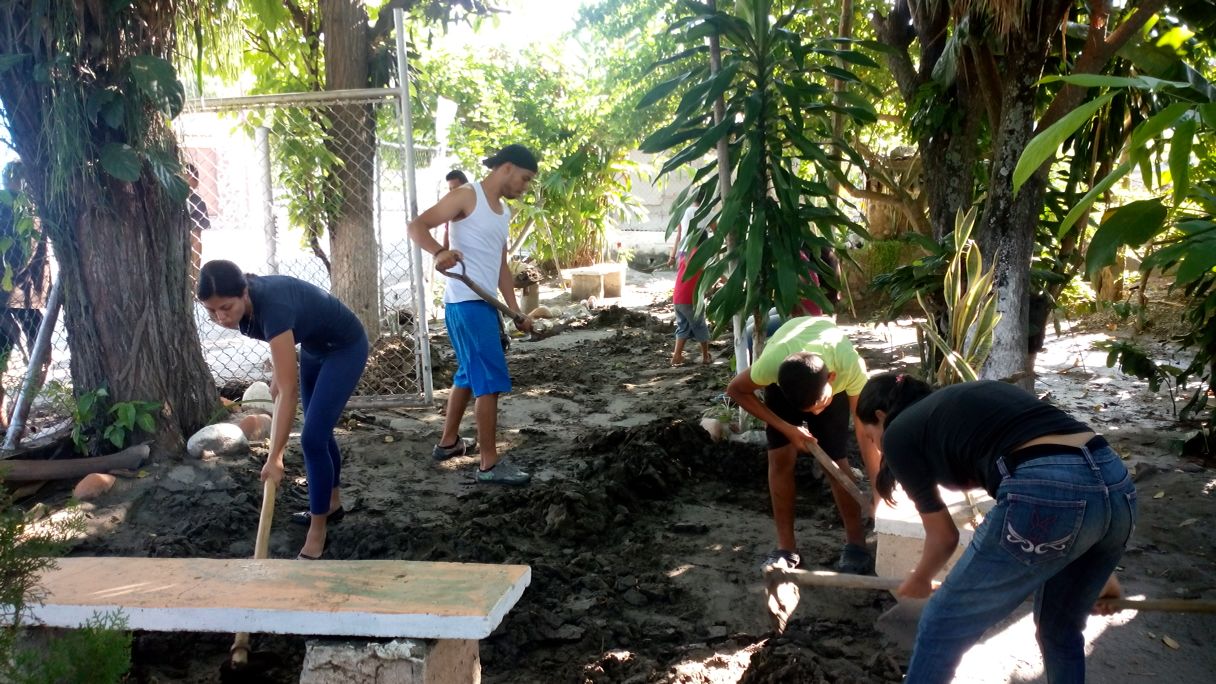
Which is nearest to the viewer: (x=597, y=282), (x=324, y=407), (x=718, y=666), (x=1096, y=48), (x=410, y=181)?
(x=718, y=666)

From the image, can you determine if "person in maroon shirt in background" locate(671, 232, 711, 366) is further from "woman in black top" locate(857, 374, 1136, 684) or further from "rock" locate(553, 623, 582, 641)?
"woman in black top" locate(857, 374, 1136, 684)

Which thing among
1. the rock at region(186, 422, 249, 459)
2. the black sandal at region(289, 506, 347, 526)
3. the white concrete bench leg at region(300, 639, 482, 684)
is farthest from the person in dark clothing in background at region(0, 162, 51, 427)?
the white concrete bench leg at region(300, 639, 482, 684)

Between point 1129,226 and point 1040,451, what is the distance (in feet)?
1.86

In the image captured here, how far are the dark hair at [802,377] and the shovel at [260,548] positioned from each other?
1.96 meters

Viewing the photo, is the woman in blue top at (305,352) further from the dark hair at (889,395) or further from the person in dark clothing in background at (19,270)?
the dark hair at (889,395)

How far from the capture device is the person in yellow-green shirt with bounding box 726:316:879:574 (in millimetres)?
3252

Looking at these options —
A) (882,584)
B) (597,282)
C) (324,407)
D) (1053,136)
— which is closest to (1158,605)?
(882,584)

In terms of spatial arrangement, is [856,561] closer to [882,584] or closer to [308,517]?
[882,584]

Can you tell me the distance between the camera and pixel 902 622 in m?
3.34

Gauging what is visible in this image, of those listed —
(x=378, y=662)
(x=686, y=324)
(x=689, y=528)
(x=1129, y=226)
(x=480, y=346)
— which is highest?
(x=1129, y=226)

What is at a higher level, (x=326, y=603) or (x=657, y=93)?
(x=657, y=93)

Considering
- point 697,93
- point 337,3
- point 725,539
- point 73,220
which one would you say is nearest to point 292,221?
point 337,3

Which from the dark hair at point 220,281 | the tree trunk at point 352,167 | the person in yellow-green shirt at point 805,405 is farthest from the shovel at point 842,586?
the tree trunk at point 352,167

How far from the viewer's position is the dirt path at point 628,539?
310 cm
